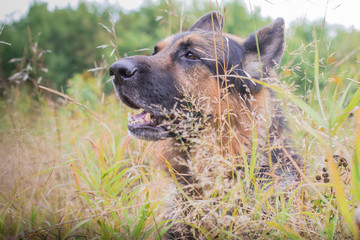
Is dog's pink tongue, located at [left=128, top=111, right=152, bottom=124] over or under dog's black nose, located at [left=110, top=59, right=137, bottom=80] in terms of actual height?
under

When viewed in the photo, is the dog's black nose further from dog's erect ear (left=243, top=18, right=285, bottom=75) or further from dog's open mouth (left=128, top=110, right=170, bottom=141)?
dog's erect ear (left=243, top=18, right=285, bottom=75)

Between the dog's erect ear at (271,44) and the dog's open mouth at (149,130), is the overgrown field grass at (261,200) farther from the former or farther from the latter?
the dog's erect ear at (271,44)

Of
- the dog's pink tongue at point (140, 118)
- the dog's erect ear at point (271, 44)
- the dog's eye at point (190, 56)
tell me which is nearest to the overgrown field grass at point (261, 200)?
the dog's pink tongue at point (140, 118)

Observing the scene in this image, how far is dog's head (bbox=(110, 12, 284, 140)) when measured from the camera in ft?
7.70

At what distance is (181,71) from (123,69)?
61cm

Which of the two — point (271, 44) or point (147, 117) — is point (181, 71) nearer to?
point (147, 117)

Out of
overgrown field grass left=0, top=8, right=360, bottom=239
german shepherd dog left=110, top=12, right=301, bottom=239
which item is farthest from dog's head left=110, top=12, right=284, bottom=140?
overgrown field grass left=0, top=8, right=360, bottom=239

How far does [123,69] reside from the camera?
228 cm

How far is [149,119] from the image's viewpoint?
262 centimetres

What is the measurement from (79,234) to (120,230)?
28 centimetres

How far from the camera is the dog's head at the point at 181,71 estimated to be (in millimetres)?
2346

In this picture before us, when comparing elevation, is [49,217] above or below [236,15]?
below

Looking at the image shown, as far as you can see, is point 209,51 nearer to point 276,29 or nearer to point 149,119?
point 276,29

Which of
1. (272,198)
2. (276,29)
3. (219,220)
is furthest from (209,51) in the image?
(219,220)
